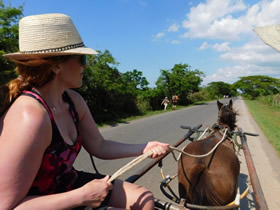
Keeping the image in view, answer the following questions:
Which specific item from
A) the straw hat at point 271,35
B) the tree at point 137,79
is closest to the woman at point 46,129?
the straw hat at point 271,35

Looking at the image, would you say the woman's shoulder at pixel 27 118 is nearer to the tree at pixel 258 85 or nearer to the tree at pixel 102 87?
the tree at pixel 102 87

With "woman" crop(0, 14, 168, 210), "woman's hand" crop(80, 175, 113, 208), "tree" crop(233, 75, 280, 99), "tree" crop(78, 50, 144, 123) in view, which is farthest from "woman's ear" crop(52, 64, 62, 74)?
"tree" crop(233, 75, 280, 99)

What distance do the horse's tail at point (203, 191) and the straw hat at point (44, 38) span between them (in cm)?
170

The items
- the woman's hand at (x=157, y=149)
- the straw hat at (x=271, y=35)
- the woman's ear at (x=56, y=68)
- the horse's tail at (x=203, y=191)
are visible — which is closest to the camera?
the woman's ear at (x=56, y=68)

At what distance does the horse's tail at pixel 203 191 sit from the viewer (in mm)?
2107

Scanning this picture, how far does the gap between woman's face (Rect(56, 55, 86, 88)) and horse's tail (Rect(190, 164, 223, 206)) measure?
5.18 feet

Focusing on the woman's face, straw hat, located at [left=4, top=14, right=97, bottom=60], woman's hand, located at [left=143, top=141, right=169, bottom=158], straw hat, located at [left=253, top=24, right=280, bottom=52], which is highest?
straw hat, located at [left=253, top=24, right=280, bottom=52]

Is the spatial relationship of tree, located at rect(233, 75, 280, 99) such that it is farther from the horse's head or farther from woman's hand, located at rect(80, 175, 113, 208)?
woman's hand, located at rect(80, 175, 113, 208)

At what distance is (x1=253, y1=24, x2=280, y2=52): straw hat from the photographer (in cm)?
180

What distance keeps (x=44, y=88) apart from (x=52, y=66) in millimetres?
140

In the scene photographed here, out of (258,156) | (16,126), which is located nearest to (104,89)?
(258,156)

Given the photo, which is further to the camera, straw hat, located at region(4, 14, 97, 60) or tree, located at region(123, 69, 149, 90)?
tree, located at region(123, 69, 149, 90)

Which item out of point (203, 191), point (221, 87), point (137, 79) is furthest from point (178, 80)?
point (221, 87)

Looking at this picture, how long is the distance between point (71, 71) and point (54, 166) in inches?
21.8
